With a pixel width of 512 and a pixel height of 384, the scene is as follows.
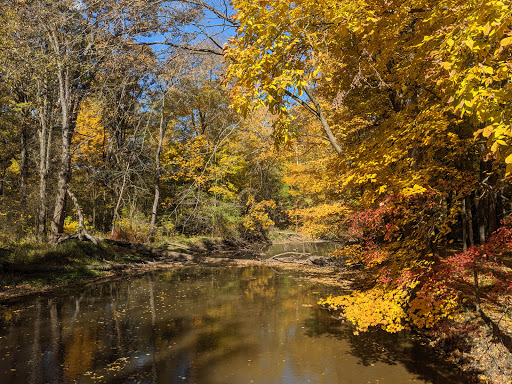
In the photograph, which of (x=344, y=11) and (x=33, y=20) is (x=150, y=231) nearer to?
(x=33, y=20)

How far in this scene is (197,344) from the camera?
7391 mm

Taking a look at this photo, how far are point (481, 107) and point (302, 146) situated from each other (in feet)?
27.9

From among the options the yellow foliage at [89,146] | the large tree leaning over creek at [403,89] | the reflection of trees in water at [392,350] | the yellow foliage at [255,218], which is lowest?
the reflection of trees in water at [392,350]

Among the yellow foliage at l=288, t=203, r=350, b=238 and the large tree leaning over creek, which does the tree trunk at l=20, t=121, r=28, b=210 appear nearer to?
the yellow foliage at l=288, t=203, r=350, b=238

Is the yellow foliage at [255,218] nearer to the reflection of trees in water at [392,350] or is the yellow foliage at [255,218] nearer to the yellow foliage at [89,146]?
the yellow foliage at [89,146]

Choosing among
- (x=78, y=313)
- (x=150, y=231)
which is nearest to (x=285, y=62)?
(x=78, y=313)

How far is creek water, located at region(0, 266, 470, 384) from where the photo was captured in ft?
19.5

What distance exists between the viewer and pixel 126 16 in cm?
470

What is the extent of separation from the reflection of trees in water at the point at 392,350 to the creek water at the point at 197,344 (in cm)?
2

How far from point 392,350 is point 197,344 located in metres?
4.20

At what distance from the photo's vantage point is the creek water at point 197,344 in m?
5.96

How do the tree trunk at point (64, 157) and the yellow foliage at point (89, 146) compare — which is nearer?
the tree trunk at point (64, 157)

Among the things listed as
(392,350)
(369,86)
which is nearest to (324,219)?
(392,350)

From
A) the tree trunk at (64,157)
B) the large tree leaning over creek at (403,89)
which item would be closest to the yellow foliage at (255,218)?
the tree trunk at (64,157)
